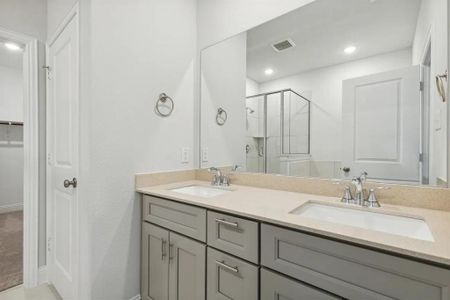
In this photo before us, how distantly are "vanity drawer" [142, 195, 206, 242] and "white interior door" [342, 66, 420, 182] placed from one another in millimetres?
905

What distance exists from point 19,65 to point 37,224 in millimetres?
3402

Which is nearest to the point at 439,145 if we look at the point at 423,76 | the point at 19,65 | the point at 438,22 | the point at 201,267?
the point at 423,76

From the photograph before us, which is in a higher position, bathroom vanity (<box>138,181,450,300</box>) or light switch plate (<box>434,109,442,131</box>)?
light switch plate (<box>434,109,442,131</box>)

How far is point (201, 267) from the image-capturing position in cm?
116

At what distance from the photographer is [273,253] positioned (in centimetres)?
90

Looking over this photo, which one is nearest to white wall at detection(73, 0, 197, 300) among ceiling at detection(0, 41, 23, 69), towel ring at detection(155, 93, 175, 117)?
towel ring at detection(155, 93, 175, 117)

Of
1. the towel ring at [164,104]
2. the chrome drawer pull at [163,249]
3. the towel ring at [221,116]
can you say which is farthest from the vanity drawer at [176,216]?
the towel ring at [221,116]

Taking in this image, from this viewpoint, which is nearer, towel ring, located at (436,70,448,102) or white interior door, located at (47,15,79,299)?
towel ring, located at (436,70,448,102)

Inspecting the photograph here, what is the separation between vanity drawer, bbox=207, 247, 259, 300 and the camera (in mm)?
957

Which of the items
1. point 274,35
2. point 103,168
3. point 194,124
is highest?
point 274,35

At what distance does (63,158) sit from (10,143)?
3.37m

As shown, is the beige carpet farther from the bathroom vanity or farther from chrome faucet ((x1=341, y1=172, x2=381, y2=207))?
chrome faucet ((x1=341, y1=172, x2=381, y2=207))

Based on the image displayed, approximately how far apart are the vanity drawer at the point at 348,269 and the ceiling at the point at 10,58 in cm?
411

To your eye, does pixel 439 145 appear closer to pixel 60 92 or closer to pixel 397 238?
pixel 397 238
